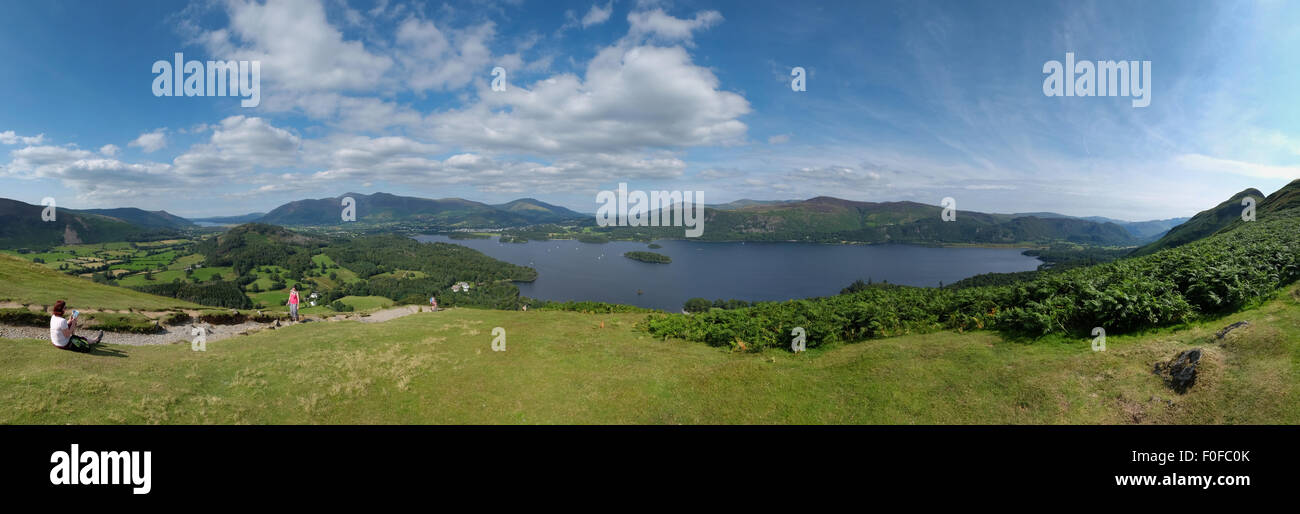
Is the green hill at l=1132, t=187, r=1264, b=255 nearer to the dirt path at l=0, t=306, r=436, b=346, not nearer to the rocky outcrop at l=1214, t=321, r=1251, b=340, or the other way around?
the rocky outcrop at l=1214, t=321, r=1251, b=340

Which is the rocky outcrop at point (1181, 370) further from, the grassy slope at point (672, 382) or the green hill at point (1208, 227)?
the green hill at point (1208, 227)

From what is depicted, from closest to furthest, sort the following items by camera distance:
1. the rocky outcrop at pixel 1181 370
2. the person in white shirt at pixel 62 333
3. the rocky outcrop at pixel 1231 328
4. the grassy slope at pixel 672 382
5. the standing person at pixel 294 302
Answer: the rocky outcrop at pixel 1181 370 < the grassy slope at pixel 672 382 < the rocky outcrop at pixel 1231 328 < the person in white shirt at pixel 62 333 < the standing person at pixel 294 302

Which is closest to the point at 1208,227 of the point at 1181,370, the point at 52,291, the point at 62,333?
the point at 1181,370

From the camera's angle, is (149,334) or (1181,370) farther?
(149,334)

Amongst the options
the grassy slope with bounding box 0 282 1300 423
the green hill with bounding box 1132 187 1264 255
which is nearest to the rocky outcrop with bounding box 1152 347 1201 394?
the grassy slope with bounding box 0 282 1300 423

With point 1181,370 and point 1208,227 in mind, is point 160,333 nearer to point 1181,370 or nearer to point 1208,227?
point 1181,370

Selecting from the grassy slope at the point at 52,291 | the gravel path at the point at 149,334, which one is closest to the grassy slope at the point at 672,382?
the gravel path at the point at 149,334

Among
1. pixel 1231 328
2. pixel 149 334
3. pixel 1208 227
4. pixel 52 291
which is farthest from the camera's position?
pixel 1208 227
